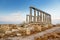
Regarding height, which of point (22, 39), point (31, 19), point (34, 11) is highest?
point (34, 11)

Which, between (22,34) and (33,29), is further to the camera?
(33,29)

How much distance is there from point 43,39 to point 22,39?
1.36 metres

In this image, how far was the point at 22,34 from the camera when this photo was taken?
8.86 meters

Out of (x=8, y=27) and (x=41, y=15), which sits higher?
(x=41, y=15)

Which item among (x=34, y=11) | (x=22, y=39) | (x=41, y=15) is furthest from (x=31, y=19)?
(x=22, y=39)

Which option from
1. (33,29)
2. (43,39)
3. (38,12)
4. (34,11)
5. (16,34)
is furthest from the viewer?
(38,12)

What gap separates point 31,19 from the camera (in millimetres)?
16016

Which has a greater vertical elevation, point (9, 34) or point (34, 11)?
point (34, 11)

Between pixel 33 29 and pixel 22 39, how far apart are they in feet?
9.47

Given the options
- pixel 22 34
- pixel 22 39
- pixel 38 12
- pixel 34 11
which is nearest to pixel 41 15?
pixel 38 12

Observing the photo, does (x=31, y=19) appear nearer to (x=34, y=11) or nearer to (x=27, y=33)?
(x=34, y=11)

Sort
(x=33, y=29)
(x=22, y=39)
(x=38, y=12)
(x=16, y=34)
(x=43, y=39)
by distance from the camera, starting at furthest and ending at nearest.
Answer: (x=38, y=12) → (x=33, y=29) → (x=16, y=34) → (x=22, y=39) → (x=43, y=39)

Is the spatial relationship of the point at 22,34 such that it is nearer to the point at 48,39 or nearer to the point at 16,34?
the point at 16,34

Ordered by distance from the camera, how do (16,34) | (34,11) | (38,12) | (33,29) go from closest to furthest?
(16,34) < (33,29) < (34,11) < (38,12)
